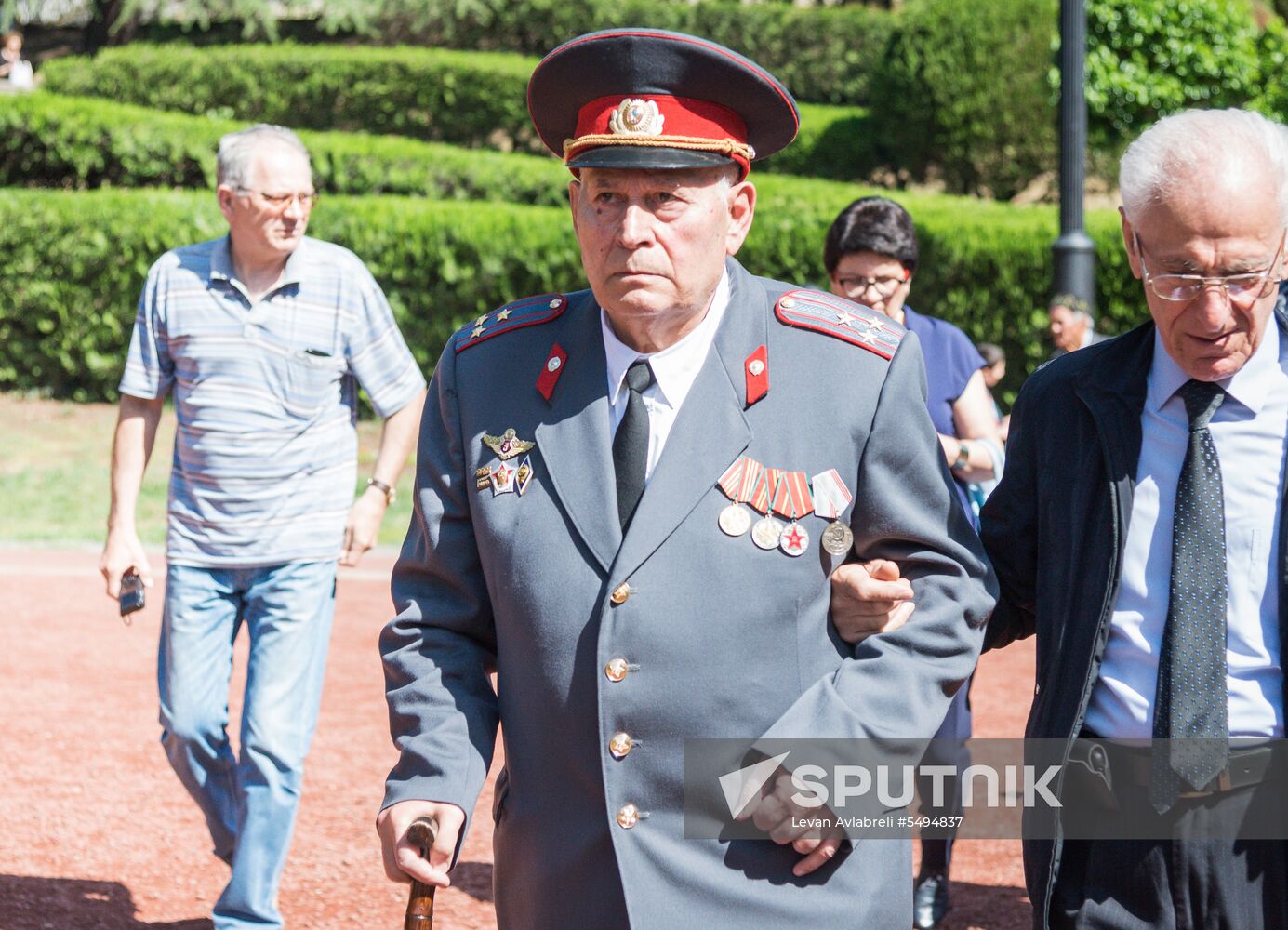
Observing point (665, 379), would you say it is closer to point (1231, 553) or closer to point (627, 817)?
point (627, 817)

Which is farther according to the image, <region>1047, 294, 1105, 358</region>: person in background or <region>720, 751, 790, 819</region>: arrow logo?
<region>1047, 294, 1105, 358</region>: person in background

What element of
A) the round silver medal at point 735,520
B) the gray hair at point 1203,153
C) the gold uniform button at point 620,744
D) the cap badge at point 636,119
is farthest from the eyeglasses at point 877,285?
the gold uniform button at point 620,744

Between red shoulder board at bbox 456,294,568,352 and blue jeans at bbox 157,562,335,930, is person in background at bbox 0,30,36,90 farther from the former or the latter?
red shoulder board at bbox 456,294,568,352

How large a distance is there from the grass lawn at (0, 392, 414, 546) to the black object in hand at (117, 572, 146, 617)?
5.76 m

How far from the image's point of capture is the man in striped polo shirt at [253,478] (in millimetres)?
4602

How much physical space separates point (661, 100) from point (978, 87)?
58.9 ft

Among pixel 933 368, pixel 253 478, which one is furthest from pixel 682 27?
pixel 253 478

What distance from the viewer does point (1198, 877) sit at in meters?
2.53

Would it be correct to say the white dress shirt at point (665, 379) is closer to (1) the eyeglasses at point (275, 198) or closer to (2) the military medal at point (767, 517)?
(2) the military medal at point (767, 517)

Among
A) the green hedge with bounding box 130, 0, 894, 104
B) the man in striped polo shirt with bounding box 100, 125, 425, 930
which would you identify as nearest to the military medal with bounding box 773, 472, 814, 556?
the man in striped polo shirt with bounding box 100, 125, 425, 930

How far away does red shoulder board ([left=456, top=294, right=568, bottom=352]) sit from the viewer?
2828 millimetres

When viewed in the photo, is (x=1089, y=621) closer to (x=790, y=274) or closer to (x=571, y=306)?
(x=571, y=306)

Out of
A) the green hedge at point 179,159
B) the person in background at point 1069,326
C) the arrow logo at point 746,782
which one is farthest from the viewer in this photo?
the green hedge at point 179,159

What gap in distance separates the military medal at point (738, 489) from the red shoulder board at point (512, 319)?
0.49m
